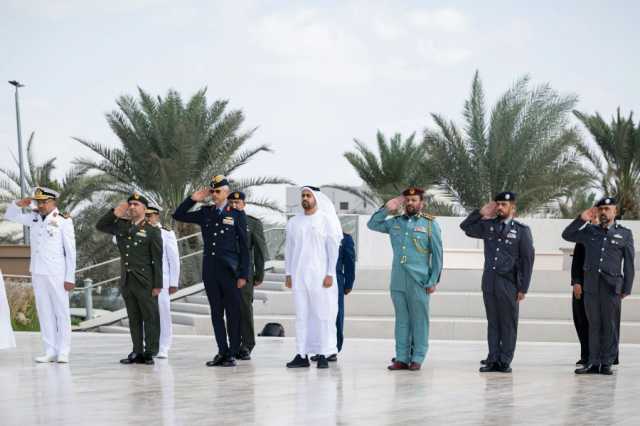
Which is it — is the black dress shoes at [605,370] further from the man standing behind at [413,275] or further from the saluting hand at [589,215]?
the man standing behind at [413,275]

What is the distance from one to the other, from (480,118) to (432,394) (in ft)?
63.0

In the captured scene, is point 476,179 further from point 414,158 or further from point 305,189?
point 305,189

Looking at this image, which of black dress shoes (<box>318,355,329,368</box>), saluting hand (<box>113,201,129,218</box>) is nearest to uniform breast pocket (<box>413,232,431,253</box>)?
black dress shoes (<box>318,355,329,368</box>)

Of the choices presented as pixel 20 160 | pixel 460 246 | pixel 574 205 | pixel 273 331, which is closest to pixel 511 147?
pixel 460 246

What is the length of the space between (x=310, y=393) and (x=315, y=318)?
2.25m

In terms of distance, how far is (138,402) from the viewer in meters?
8.07

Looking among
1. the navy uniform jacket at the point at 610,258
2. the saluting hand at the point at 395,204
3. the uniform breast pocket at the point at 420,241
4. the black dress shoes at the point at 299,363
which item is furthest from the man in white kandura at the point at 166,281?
the navy uniform jacket at the point at 610,258

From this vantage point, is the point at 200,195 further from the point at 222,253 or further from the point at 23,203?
the point at 23,203

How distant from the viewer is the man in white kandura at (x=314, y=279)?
1082cm

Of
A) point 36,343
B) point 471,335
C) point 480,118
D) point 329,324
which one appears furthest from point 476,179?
point 329,324

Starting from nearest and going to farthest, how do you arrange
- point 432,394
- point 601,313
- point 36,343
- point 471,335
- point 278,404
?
point 278,404
point 432,394
point 601,313
point 36,343
point 471,335

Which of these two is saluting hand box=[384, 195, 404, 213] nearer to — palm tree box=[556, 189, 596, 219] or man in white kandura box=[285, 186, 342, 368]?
man in white kandura box=[285, 186, 342, 368]

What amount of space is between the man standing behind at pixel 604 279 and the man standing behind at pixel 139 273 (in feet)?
15.1

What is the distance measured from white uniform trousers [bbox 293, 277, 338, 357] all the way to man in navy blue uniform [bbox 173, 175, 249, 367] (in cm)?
70
